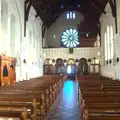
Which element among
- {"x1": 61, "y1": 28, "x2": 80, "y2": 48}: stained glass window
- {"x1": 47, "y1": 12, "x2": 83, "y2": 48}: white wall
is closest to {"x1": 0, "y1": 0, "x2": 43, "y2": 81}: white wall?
{"x1": 47, "y1": 12, "x2": 83, "y2": 48}: white wall

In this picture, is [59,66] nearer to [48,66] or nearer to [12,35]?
[48,66]

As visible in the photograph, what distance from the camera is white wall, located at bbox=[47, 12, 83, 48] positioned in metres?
38.0

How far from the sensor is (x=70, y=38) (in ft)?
124

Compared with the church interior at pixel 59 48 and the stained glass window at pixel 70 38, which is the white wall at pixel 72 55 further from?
the stained glass window at pixel 70 38

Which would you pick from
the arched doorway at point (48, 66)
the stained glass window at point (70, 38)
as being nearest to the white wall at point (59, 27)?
the stained glass window at point (70, 38)

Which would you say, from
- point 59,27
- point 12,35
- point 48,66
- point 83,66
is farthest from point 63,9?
point 12,35

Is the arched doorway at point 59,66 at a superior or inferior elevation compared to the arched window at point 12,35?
inferior

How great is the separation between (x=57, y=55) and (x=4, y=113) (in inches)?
1162

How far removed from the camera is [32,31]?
87.1 ft

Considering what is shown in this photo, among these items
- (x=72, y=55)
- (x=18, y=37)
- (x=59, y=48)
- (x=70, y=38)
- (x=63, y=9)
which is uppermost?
(x=63, y=9)

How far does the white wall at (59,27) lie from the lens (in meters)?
38.0

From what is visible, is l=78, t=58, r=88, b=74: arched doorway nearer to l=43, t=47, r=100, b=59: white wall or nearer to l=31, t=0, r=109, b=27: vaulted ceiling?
l=43, t=47, r=100, b=59: white wall

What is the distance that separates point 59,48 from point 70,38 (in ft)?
15.2

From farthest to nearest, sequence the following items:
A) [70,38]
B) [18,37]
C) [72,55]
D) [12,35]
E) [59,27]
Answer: [59,27] < [70,38] < [72,55] < [18,37] < [12,35]
